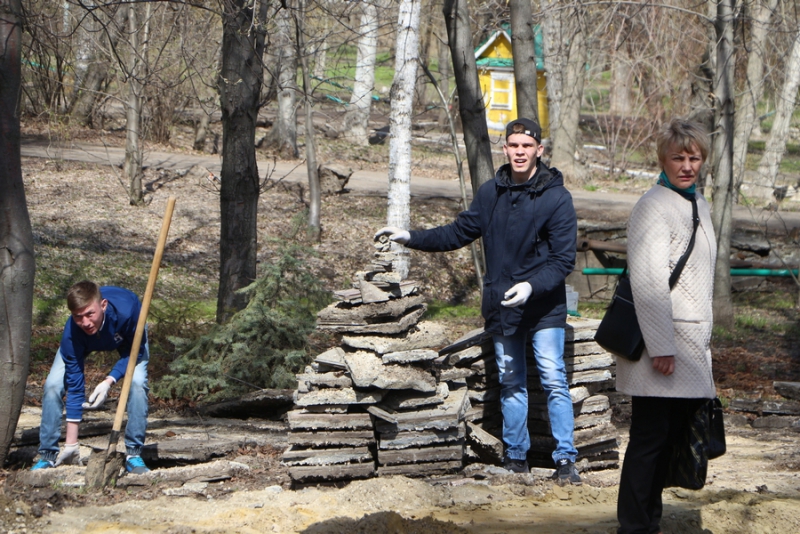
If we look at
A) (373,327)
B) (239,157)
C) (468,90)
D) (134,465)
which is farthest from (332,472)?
(468,90)

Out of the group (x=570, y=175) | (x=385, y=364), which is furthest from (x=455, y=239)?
(x=570, y=175)

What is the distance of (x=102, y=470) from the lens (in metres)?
4.76

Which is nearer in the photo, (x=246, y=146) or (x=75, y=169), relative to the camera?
(x=246, y=146)

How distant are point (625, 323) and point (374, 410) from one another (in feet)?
5.68

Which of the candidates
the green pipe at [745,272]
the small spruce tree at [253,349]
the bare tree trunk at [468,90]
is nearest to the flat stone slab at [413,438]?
the small spruce tree at [253,349]

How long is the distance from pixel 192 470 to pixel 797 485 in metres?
3.78

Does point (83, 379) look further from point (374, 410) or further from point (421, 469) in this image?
point (421, 469)

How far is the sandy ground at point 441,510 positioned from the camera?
4203 mm

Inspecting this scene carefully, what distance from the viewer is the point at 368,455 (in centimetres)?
493

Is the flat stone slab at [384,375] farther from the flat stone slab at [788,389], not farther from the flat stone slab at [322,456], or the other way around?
the flat stone slab at [788,389]

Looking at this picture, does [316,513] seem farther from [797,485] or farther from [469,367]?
[797,485]

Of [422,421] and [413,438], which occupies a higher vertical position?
[422,421]

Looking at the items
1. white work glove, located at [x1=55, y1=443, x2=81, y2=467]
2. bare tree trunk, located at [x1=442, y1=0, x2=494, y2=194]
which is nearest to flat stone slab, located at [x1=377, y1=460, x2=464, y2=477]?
white work glove, located at [x1=55, y1=443, x2=81, y2=467]

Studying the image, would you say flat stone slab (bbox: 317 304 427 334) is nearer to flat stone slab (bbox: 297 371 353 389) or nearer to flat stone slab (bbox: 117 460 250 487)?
flat stone slab (bbox: 297 371 353 389)
